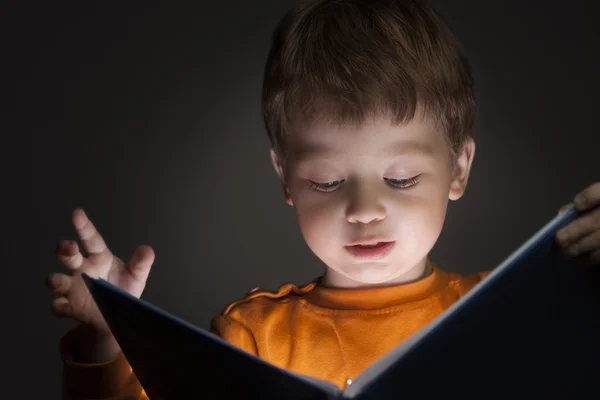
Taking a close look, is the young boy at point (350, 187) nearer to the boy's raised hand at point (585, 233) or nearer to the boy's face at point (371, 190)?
the boy's face at point (371, 190)

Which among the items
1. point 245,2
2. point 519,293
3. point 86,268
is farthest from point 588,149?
point 86,268

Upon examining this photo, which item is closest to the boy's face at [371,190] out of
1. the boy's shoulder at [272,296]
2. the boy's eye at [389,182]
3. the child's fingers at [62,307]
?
the boy's eye at [389,182]

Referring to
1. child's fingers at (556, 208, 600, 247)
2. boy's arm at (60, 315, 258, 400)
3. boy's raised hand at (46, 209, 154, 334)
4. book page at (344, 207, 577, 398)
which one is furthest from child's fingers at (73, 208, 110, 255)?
child's fingers at (556, 208, 600, 247)

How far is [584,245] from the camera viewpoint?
2.94 feet

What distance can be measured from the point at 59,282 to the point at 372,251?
43cm

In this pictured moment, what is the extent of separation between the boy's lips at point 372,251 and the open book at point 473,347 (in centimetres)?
31

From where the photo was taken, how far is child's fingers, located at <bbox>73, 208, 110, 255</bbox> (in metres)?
1.13

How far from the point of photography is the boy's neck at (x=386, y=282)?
1271 millimetres

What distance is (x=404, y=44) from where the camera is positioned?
1.17 m

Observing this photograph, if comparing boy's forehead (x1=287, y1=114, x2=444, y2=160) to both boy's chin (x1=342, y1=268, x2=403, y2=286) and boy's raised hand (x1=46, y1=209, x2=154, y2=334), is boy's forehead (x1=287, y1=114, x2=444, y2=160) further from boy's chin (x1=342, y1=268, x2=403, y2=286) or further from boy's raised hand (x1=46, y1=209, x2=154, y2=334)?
boy's raised hand (x1=46, y1=209, x2=154, y2=334)

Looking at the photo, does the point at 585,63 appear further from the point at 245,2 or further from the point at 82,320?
the point at 82,320

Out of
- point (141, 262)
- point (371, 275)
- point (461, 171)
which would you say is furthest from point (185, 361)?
point (461, 171)

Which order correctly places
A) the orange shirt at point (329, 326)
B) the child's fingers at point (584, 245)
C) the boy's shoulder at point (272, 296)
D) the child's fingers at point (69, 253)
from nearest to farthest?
1. the child's fingers at point (584, 245)
2. the child's fingers at point (69, 253)
3. the orange shirt at point (329, 326)
4. the boy's shoulder at point (272, 296)

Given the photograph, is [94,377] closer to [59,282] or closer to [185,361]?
[59,282]
